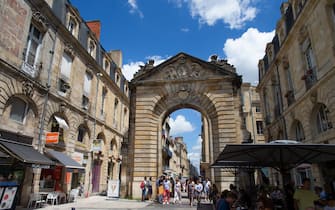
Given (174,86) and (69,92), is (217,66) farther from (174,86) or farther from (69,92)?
(69,92)

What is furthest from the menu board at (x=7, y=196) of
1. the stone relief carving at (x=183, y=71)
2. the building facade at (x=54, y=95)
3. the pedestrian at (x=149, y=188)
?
the stone relief carving at (x=183, y=71)

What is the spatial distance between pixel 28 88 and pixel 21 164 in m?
3.42

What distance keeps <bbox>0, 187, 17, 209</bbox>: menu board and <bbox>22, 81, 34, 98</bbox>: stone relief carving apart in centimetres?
571

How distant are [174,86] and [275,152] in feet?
30.0

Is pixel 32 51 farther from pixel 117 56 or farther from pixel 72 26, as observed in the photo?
pixel 117 56

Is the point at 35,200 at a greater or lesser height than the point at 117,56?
lesser

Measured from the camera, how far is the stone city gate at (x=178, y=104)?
1320cm

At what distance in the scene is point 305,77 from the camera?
11320mm

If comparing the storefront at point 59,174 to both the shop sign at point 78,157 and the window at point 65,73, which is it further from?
the window at point 65,73

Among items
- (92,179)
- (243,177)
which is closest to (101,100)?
(92,179)

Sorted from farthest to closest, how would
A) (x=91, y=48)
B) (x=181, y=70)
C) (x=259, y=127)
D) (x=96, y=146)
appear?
(x=259, y=127) → (x=91, y=48) → (x=96, y=146) → (x=181, y=70)

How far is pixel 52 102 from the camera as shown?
11.8 metres

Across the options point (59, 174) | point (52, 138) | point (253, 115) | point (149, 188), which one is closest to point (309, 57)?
point (149, 188)

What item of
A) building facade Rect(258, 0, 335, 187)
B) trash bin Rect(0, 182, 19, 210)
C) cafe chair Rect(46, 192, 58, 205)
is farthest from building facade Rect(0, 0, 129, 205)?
building facade Rect(258, 0, 335, 187)
